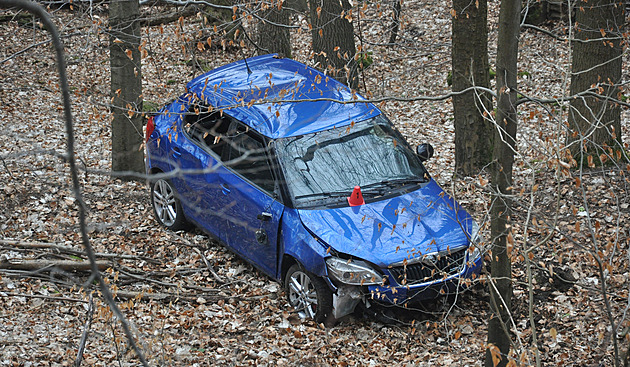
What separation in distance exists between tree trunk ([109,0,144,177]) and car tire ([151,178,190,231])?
2.61ft

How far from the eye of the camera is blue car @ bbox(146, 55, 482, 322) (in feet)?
19.3

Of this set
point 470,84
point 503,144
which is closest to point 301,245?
point 503,144

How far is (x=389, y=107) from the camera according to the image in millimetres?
12641

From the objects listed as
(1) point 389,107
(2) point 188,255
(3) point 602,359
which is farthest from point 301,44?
(3) point 602,359

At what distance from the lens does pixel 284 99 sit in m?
6.84

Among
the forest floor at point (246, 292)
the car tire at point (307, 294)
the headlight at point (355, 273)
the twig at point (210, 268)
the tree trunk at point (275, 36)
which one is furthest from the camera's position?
the tree trunk at point (275, 36)

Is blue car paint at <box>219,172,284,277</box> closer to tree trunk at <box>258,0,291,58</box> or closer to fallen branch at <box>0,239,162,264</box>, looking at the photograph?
fallen branch at <box>0,239,162,264</box>

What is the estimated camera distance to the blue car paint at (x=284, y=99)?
679cm

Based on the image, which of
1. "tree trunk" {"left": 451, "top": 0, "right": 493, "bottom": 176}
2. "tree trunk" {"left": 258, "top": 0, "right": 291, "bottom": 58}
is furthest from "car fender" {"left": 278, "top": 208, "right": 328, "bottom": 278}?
"tree trunk" {"left": 258, "top": 0, "right": 291, "bottom": 58}

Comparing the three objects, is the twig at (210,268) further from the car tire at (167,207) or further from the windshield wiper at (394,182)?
the windshield wiper at (394,182)

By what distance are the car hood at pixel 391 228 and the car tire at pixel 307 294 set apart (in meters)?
0.44

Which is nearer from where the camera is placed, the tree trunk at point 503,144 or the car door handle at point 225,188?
the tree trunk at point 503,144

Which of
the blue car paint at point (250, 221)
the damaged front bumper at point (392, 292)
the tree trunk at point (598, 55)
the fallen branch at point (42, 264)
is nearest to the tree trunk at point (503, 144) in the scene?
the damaged front bumper at point (392, 292)

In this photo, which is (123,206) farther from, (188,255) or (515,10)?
(515,10)
